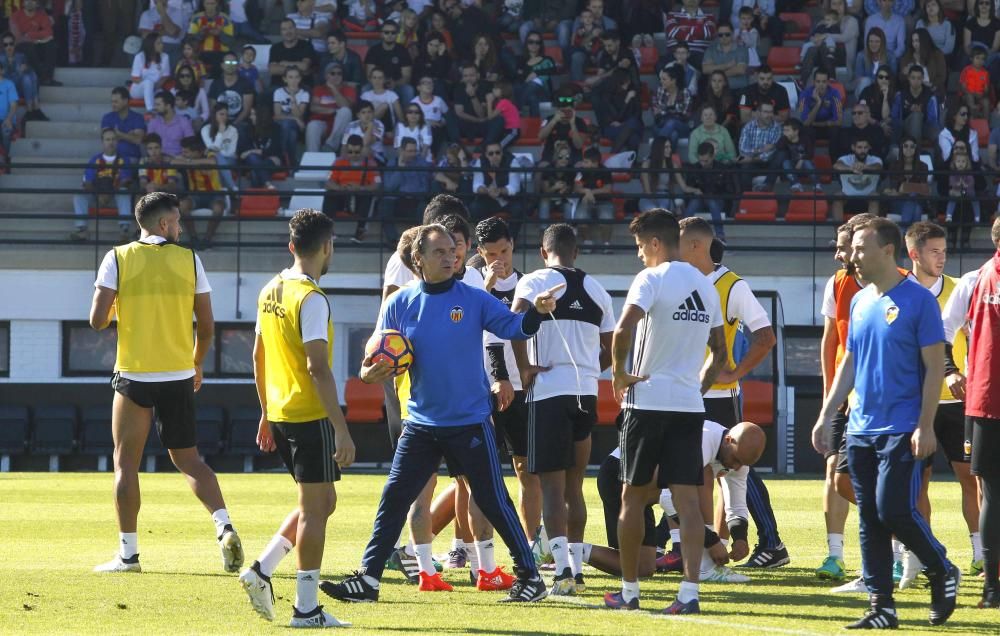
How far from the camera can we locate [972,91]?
84.1 feet

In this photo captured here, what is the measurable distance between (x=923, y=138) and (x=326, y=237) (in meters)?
18.6

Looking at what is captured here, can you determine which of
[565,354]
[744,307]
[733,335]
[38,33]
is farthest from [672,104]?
[565,354]

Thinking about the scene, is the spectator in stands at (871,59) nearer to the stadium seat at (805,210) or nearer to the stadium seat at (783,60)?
the stadium seat at (783,60)

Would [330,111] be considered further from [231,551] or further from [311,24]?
[231,551]

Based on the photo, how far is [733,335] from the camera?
34.0 ft

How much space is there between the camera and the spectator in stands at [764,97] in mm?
24703

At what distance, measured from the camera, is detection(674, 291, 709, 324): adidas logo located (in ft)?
26.9

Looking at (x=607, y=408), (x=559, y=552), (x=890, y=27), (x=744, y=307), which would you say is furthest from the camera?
(x=890, y=27)

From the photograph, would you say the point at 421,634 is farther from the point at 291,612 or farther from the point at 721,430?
the point at 721,430

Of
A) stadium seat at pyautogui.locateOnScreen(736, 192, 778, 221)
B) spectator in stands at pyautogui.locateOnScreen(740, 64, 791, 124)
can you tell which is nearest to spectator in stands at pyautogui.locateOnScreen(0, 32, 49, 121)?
spectator in stands at pyautogui.locateOnScreen(740, 64, 791, 124)

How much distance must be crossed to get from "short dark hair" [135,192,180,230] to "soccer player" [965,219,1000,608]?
503 cm

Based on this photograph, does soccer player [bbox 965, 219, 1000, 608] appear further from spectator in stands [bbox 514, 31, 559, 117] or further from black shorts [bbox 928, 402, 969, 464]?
spectator in stands [bbox 514, 31, 559, 117]

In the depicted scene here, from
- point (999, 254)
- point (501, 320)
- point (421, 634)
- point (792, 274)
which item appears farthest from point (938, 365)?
point (792, 274)

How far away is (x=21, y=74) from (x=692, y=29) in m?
11.4
